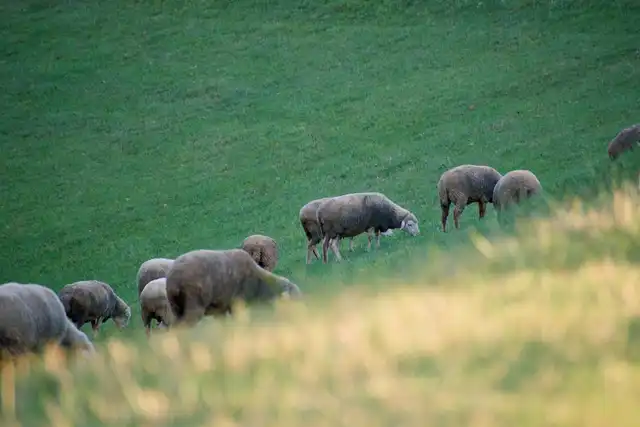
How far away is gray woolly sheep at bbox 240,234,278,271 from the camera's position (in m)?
24.6

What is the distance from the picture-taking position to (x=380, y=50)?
51.7 m

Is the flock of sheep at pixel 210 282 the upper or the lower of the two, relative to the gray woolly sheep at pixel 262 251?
Result: upper

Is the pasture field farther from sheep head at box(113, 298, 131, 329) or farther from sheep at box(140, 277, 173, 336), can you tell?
sheep at box(140, 277, 173, 336)

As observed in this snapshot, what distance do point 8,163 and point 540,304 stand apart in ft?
132

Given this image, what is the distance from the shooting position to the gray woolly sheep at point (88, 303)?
2258 centimetres

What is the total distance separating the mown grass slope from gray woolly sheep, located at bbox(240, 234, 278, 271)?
2.03 metres

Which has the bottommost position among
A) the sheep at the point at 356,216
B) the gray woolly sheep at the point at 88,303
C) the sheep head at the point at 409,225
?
the gray woolly sheep at the point at 88,303

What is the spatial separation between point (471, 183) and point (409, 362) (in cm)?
1863

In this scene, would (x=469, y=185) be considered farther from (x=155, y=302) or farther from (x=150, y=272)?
(x=155, y=302)

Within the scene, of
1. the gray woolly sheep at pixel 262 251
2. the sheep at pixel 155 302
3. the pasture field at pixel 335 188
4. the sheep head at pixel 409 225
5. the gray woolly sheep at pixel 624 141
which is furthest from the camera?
the gray woolly sheep at pixel 624 141

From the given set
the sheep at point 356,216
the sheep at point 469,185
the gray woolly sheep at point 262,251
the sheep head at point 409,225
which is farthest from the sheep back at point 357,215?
the sheep at point 469,185

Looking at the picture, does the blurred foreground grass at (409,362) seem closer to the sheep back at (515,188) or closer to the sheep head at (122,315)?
the sheep back at (515,188)

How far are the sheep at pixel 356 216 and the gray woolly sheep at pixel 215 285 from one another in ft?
32.7

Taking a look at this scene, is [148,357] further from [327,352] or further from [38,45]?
[38,45]
